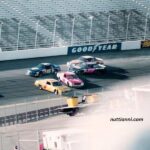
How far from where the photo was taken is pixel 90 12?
5984cm

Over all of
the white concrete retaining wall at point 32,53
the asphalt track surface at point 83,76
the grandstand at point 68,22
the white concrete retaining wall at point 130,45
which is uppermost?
the grandstand at point 68,22

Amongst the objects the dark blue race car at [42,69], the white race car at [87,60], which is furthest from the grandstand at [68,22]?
the dark blue race car at [42,69]

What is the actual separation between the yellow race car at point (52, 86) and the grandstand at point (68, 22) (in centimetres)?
1158

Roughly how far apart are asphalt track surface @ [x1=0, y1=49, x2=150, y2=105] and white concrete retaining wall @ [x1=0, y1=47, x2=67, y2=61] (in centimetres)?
75

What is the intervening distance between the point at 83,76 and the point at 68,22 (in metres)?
13.2

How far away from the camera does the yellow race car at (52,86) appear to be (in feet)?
131

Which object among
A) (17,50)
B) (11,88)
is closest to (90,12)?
(17,50)

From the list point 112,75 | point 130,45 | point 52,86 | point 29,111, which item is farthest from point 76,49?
point 29,111

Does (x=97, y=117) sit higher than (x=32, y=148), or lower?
higher

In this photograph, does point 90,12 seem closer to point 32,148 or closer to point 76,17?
point 76,17

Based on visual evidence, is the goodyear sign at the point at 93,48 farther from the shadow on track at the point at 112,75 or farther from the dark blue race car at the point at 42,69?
the dark blue race car at the point at 42,69

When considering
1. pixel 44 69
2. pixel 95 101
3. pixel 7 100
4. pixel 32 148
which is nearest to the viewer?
pixel 32 148

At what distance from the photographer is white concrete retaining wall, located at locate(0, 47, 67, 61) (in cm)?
5075

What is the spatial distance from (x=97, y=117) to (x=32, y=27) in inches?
1484
